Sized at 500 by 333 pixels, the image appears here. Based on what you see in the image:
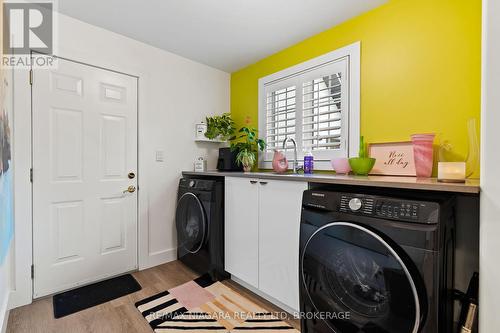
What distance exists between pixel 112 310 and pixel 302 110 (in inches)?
90.1

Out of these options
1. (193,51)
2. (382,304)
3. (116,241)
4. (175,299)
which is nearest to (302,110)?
(193,51)

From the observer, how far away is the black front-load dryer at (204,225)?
206 cm

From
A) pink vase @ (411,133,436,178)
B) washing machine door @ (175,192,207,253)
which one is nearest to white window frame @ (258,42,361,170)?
pink vase @ (411,133,436,178)

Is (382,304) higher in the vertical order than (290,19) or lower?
lower

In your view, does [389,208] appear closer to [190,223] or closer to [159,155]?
[190,223]

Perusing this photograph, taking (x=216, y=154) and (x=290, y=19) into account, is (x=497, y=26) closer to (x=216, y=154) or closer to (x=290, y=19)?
(x=290, y=19)

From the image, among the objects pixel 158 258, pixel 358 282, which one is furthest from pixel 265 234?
pixel 158 258

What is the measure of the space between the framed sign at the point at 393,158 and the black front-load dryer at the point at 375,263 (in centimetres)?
56

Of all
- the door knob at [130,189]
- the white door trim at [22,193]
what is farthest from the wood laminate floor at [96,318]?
the door knob at [130,189]

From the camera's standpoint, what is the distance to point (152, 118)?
238 centimetres

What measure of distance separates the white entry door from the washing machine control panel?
199 cm

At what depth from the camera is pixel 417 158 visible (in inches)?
58.3

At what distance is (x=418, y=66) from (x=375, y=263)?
139cm

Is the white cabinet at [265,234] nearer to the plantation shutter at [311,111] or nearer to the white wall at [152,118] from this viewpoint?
the plantation shutter at [311,111]
